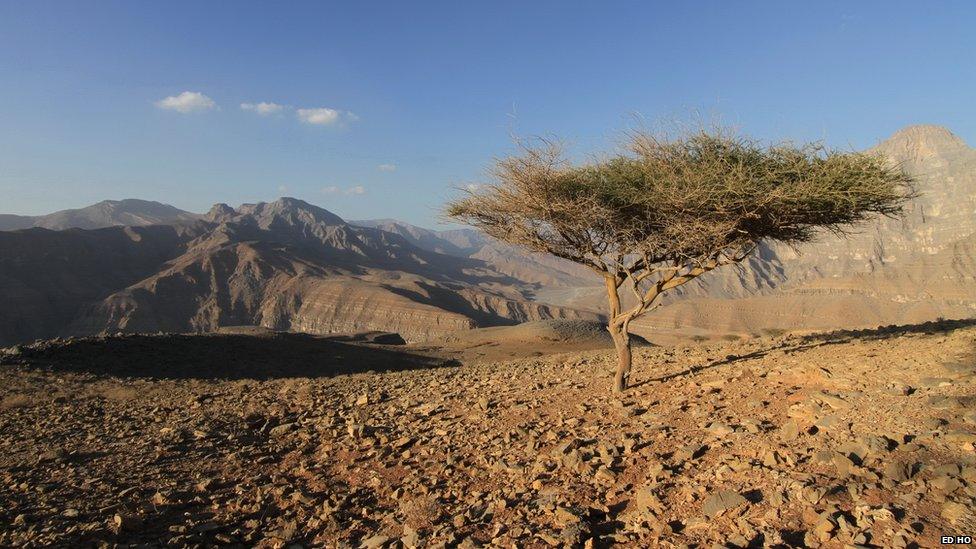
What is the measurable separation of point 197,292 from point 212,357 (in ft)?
226

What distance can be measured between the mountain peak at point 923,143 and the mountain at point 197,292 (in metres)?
83.5

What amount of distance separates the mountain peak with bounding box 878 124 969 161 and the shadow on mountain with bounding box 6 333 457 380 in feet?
398

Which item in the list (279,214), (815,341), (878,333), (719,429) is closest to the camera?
(719,429)

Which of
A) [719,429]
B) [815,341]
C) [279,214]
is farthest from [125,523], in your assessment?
[279,214]

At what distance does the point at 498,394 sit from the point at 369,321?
65.1 metres

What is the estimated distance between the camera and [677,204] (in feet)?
26.3

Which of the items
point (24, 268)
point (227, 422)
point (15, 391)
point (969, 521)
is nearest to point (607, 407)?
point (969, 521)

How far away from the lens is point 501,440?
640 cm

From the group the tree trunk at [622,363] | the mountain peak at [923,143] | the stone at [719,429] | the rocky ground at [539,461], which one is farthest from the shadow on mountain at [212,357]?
the mountain peak at [923,143]

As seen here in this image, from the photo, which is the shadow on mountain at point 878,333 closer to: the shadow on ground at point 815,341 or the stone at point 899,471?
the shadow on ground at point 815,341

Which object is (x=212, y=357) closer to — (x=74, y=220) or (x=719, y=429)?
(x=719, y=429)

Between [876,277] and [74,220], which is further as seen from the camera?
[74,220]

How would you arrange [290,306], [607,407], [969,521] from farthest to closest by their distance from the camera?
[290,306]
[607,407]
[969,521]

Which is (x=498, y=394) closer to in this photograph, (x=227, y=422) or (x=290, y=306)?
(x=227, y=422)
